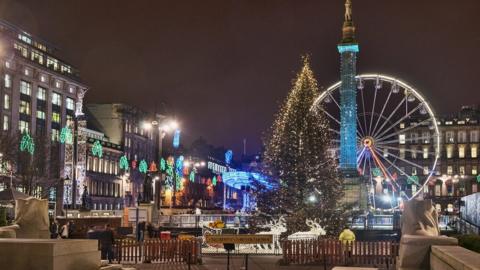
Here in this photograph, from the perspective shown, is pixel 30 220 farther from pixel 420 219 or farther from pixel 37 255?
pixel 420 219

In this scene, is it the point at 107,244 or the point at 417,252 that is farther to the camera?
the point at 107,244

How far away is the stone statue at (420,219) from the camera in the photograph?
64.5 feet

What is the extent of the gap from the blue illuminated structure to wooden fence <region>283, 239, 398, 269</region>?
32780 mm

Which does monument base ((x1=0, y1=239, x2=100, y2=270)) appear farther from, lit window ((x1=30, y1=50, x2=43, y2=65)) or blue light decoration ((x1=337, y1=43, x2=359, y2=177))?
lit window ((x1=30, y1=50, x2=43, y2=65))

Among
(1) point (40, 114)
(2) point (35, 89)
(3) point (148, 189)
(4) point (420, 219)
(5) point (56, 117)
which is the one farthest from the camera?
(5) point (56, 117)

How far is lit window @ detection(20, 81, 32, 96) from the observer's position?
339ft

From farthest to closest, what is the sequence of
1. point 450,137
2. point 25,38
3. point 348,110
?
point 450,137 → point 25,38 → point 348,110

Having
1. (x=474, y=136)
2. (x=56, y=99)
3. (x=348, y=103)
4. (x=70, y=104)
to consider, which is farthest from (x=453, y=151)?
(x=348, y=103)

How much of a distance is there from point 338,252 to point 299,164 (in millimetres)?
16088

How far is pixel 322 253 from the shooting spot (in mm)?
30172

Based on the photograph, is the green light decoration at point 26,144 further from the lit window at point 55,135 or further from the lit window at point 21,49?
the lit window at point 55,135

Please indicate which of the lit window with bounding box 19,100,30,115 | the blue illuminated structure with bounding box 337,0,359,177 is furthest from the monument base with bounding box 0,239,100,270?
the lit window with bounding box 19,100,30,115

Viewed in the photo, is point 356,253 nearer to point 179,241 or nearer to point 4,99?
point 179,241

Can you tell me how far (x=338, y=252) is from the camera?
99.4ft
